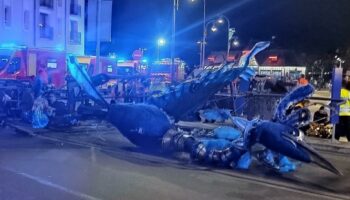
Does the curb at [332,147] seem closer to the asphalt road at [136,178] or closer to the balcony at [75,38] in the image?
the asphalt road at [136,178]

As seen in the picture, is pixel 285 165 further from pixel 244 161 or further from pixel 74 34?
pixel 74 34

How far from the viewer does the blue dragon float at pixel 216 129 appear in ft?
29.1

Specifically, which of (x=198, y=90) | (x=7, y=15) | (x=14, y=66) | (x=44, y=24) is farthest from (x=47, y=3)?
(x=198, y=90)

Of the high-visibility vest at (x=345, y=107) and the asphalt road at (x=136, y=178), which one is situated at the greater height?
the high-visibility vest at (x=345, y=107)

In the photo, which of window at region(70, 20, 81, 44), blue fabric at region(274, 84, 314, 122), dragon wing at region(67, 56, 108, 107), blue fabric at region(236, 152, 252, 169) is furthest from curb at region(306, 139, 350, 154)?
window at region(70, 20, 81, 44)

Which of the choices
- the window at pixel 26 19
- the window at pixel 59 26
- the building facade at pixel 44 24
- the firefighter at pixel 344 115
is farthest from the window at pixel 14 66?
the window at pixel 59 26

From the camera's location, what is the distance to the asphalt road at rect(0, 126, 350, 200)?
7.31 metres

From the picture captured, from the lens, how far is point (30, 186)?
7.56 m

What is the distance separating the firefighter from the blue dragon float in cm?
354

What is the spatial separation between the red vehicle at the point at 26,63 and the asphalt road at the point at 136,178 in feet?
50.1

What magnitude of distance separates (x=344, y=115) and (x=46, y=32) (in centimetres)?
3503

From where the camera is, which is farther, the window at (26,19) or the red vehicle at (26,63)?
the window at (26,19)

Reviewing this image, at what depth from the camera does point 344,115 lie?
13.3 meters

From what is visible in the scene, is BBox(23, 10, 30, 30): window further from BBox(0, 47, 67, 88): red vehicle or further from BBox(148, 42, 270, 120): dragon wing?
BBox(148, 42, 270, 120): dragon wing
